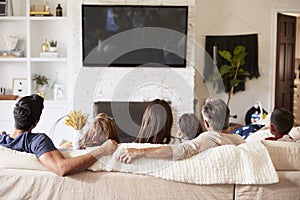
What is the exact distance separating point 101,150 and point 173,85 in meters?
4.07

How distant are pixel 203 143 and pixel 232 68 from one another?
4.40 m

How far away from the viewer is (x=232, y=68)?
6.87 m

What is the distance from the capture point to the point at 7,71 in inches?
267

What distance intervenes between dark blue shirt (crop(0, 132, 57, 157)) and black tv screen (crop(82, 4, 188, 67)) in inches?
149

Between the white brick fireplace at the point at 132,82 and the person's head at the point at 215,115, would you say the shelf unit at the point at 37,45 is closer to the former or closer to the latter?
the white brick fireplace at the point at 132,82

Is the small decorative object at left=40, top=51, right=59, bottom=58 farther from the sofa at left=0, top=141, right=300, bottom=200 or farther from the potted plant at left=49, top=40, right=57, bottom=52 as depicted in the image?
the sofa at left=0, top=141, right=300, bottom=200

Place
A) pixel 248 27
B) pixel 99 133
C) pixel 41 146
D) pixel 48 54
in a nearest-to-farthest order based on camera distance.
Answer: pixel 41 146
pixel 99 133
pixel 48 54
pixel 248 27

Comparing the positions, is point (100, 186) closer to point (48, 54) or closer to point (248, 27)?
point (48, 54)

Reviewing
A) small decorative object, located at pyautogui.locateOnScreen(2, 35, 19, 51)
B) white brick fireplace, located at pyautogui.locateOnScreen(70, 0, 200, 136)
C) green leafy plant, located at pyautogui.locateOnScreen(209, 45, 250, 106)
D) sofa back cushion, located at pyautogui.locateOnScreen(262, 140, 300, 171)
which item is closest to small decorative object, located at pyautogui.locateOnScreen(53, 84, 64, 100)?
white brick fireplace, located at pyautogui.locateOnScreen(70, 0, 200, 136)

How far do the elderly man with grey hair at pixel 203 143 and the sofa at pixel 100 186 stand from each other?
10cm

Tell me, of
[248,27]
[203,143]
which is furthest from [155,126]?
[248,27]

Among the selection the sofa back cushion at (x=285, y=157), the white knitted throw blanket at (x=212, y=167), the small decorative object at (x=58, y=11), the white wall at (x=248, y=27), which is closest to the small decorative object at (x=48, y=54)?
the small decorative object at (x=58, y=11)

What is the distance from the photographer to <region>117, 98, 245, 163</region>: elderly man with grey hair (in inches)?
97.8

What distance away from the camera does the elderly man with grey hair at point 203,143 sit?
248 cm
